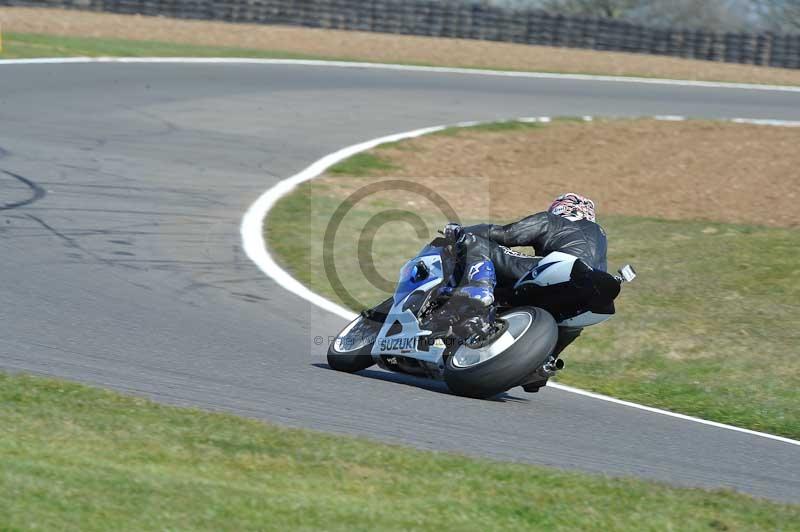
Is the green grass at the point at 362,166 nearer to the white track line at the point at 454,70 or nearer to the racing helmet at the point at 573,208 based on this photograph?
the white track line at the point at 454,70

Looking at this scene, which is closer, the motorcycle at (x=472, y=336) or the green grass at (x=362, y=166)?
the motorcycle at (x=472, y=336)

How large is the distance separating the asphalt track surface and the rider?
0.62m

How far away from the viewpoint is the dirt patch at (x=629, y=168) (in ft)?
48.3

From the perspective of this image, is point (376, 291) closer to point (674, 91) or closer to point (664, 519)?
point (664, 519)

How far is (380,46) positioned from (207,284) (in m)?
19.9

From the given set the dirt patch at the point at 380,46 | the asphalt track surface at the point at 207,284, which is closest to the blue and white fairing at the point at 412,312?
the asphalt track surface at the point at 207,284

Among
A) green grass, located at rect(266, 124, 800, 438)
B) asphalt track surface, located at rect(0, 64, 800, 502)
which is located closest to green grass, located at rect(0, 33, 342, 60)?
asphalt track surface, located at rect(0, 64, 800, 502)

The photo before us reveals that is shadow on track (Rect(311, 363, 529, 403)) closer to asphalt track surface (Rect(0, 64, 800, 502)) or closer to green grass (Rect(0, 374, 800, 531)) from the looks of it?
asphalt track surface (Rect(0, 64, 800, 502))

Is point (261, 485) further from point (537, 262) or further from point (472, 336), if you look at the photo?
point (537, 262)

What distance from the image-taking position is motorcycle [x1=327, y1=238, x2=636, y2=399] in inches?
285

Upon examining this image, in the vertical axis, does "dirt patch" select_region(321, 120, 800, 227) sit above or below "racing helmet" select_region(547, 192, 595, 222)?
below

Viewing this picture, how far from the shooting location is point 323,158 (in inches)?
642

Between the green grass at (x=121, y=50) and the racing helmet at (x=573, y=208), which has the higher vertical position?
the racing helmet at (x=573, y=208)

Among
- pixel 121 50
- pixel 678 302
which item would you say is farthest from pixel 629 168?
pixel 121 50
